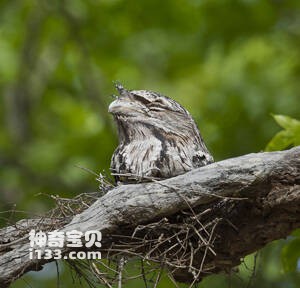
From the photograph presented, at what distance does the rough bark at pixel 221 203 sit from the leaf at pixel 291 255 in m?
0.55

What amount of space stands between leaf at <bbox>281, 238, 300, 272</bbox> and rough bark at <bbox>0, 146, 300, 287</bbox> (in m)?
0.55

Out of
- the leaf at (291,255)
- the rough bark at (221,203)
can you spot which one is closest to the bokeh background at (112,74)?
the leaf at (291,255)

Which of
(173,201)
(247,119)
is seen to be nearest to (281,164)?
(173,201)

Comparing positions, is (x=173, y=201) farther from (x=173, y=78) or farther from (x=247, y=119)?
(x=173, y=78)

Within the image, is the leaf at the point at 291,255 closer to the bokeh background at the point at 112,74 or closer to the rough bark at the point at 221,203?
the rough bark at the point at 221,203

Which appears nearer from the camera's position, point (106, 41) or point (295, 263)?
point (295, 263)

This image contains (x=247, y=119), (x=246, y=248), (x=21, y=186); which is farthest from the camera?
(x=21, y=186)

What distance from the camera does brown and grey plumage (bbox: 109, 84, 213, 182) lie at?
4.35 m

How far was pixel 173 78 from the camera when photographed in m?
8.73

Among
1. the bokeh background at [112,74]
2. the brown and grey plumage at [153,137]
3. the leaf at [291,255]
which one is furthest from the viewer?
the bokeh background at [112,74]

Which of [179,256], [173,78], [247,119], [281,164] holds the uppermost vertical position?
[173,78]

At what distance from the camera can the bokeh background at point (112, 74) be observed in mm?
7766

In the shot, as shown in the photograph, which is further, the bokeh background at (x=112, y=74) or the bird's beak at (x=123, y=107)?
the bokeh background at (x=112, y=74)

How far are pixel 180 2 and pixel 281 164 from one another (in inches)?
182
